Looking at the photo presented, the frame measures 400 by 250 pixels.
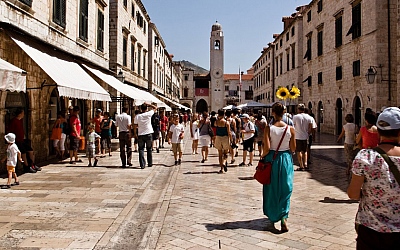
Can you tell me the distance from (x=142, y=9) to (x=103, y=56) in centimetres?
1222

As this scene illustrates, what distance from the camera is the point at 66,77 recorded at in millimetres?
9547

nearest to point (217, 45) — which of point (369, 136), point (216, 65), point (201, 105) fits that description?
point (216, 65)

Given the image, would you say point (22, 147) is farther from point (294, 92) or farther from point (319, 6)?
point (319, 6)

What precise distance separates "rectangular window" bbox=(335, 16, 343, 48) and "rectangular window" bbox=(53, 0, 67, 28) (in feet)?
56.2

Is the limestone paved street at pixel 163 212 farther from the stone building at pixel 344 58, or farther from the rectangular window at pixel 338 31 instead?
the rectangular window at pixel 338 31

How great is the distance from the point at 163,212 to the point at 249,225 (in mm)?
1509

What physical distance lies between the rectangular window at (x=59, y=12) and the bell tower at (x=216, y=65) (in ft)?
185

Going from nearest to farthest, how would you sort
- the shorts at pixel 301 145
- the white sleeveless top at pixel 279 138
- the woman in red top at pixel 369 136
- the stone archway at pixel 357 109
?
the white sleeveless top at pixel 279 138 < the woman in red top at pixel 369 136 < the shorts at pixel 301 145 < the stone archway at pixel 357 109

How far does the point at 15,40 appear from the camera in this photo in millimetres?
8445

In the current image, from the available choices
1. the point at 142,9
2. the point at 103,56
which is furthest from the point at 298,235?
the point at 142,9

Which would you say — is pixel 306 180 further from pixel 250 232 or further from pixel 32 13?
pixel 32 13

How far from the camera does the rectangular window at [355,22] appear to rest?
19.9 metres

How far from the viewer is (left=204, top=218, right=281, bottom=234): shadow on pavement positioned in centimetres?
505

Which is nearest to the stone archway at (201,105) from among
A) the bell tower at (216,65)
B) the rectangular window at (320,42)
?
the bell tower at (216,65)
